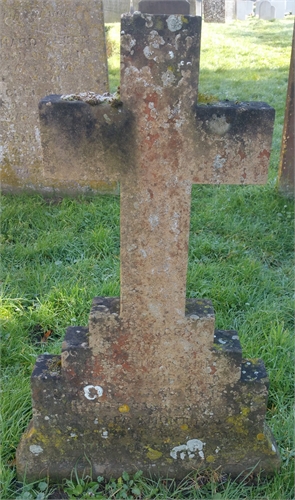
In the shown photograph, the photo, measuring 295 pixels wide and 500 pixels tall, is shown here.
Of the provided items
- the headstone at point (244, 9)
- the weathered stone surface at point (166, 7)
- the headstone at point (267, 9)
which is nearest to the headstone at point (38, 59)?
the weathered stone surface at point (166, 7)

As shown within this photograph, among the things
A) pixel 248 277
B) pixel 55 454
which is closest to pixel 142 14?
pixel 55 454

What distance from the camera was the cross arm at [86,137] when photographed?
198cm

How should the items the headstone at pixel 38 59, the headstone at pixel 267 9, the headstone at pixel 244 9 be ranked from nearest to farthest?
the headstone at pixel 38 59 → the headstone at pixel 267 9 → the headstone at pixel 244 9

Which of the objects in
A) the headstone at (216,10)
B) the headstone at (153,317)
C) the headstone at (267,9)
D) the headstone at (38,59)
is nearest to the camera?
the headstone at (153,317)

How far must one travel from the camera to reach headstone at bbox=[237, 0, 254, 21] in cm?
2494

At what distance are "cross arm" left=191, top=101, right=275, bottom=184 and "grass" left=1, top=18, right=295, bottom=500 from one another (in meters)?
1.34

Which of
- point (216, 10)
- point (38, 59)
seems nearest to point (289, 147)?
point (38, 59)

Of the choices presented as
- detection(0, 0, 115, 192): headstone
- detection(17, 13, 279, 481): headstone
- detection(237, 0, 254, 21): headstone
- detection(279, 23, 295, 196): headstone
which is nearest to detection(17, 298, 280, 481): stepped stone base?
detection(17, 13, 279, 481): headstone

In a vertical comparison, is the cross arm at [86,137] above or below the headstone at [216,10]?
below

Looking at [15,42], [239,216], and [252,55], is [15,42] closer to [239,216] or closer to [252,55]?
[239,216]

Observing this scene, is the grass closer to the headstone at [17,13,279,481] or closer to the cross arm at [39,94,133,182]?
the headstone at [17,13,279,481]

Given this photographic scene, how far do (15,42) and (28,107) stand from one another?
614mm

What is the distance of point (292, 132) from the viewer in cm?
494

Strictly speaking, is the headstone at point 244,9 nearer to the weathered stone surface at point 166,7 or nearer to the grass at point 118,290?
the grass at point 118,290
